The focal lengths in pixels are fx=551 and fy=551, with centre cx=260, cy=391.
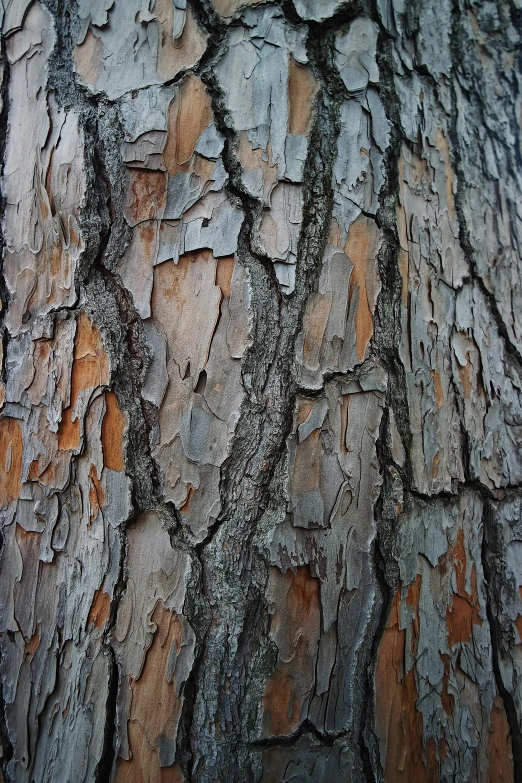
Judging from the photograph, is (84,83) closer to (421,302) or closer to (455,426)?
(421,302)

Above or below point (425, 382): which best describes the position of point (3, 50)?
above

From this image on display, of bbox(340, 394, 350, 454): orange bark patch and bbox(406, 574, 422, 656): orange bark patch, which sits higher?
bbox(340, 394, 350, 454): orange bark patch

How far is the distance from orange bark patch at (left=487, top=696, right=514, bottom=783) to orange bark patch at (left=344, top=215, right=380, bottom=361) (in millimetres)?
588

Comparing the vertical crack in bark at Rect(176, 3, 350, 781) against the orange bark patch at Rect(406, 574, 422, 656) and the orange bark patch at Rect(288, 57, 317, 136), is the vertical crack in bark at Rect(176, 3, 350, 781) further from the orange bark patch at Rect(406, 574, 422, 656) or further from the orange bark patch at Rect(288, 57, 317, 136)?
the orange bark patch at Rect(406, 574, 422, 656)

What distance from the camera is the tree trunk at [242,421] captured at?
0.77 metres

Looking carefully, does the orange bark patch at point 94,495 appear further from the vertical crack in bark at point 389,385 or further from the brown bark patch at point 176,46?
the brown bark patch at point 176,46

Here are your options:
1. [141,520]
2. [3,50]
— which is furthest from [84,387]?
[3,50]

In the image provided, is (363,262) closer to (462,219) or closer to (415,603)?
(462,219)

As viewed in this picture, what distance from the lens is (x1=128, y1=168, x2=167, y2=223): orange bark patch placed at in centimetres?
82

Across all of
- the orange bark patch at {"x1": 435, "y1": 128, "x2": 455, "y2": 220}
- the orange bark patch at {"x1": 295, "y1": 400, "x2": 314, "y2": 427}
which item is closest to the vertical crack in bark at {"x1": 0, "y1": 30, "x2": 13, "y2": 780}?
the orange bark patch at {"x1": 295, "y1": 400, "x2": 314, "y2": 427}

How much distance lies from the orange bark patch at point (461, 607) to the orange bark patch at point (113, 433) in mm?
536

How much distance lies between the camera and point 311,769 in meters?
0.76

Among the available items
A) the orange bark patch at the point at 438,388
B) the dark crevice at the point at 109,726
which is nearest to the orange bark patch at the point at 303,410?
the orange bark patch at the point at 438,388

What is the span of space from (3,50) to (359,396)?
83 cm
